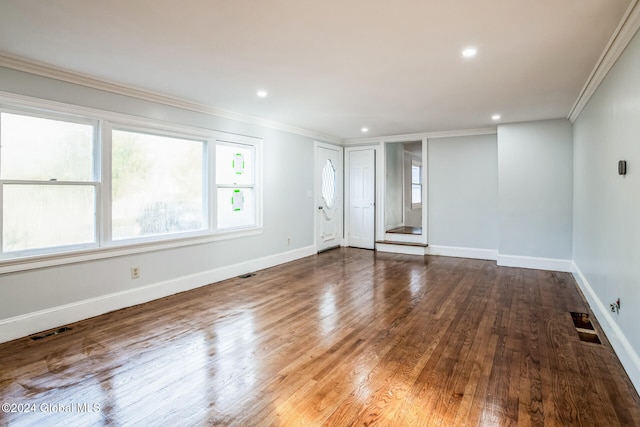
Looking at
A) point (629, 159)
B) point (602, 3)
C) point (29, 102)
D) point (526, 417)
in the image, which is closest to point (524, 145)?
point (629, 159)

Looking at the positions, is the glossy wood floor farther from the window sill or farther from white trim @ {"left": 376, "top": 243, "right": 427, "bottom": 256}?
white trim @ {"left": 376, "top": 243, "right": 427, "bottom": 256}

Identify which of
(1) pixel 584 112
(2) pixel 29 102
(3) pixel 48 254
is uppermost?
(1) pixel 584 112

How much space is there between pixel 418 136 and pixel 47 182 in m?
5.87

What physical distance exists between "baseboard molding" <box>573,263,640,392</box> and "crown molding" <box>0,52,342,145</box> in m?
4.76

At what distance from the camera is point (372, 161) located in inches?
293

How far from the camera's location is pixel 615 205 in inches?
107

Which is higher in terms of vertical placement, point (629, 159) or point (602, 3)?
point (602, 3)

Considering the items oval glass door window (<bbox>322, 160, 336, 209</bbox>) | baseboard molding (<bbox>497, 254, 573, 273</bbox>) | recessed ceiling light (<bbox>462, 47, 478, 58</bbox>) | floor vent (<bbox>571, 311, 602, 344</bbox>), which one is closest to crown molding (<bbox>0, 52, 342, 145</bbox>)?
oval glass door window (<bbox>322, 160, 336, 209</bbox>)

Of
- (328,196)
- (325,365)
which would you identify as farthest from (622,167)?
(328,196)

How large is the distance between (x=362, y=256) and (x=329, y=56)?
441 centimetres

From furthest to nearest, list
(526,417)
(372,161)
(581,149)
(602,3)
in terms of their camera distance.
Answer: (372,161) < (581,149) < (602,3) < (526,417)

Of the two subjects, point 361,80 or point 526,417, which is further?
point 361,80

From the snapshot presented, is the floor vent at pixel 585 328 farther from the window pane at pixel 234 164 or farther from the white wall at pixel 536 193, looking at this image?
the window pane at pixel 234 164

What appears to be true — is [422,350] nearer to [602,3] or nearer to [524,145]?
[602,3]
